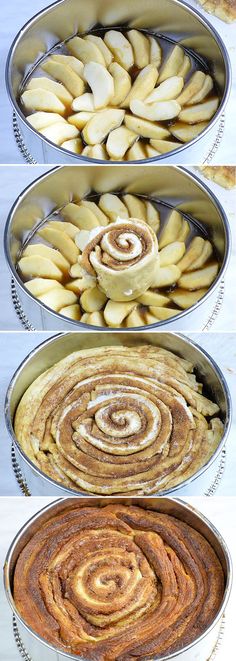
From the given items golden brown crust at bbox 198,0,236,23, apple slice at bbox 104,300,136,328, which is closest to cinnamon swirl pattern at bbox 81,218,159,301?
apple slice at bbox 104,300,136,328

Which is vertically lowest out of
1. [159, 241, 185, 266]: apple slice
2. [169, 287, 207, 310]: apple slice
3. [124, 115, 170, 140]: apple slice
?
[169, 287, 207, 310]: apple slice

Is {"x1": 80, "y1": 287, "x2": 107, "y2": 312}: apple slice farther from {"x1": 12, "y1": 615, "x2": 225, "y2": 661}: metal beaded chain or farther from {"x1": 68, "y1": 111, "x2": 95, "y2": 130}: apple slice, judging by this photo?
{"x1": 12, "y1": 615, "x2": 225, "y2": 661}: metal beaded chain

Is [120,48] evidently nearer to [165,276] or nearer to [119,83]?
[119,83]

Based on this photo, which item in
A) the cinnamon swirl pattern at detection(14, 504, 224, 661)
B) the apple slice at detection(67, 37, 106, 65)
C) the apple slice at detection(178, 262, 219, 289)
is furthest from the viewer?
the apple slice at detection(67, 37, 106, 65)

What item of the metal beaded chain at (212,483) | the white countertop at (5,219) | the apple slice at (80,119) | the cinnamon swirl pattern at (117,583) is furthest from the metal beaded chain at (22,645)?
the apple slice at (80,119)

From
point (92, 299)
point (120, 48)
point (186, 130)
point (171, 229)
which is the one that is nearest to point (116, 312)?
point (92, 299)

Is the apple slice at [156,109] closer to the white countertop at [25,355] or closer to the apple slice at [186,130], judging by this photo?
the apple slice at [186,130]

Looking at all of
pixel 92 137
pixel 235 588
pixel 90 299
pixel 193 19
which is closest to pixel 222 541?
pixel 235 588
